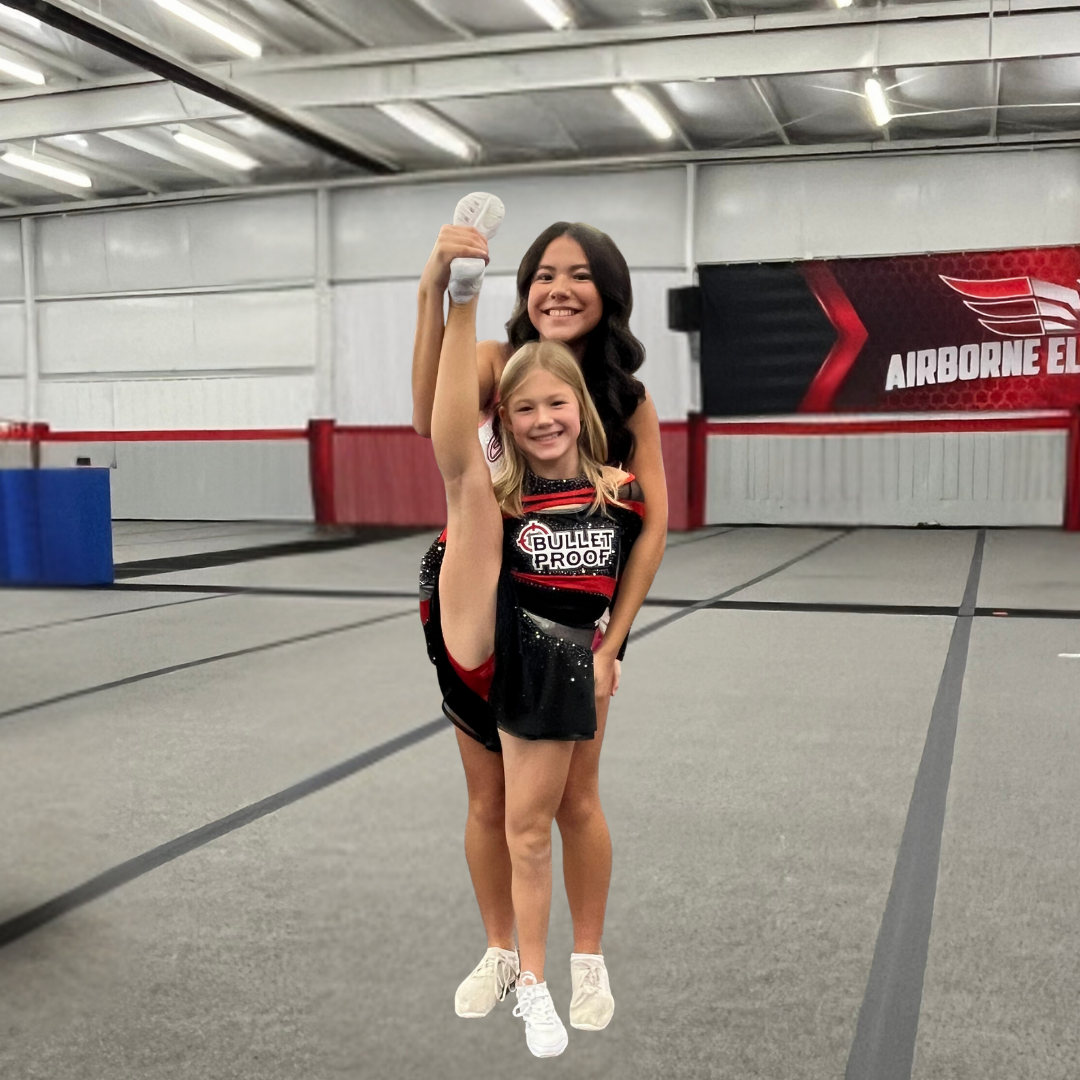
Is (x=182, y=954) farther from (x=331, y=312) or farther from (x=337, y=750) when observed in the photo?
(x=331, y=312)

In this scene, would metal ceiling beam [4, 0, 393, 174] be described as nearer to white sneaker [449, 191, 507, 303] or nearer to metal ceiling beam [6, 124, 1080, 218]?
metal ceiling beam [6, 124, 1080, 218]

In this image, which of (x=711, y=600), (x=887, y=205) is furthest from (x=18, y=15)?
(x=887, y=205)

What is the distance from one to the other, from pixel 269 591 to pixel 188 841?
4.50 m

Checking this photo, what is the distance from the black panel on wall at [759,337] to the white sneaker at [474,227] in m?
11.5

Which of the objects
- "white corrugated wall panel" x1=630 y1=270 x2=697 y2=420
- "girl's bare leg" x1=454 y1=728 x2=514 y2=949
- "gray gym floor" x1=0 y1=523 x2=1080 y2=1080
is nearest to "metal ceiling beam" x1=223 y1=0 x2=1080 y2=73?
"white corrugated wall panel" x1=630 y1=270 x2=697 y2=420

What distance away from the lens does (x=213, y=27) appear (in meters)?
9.38

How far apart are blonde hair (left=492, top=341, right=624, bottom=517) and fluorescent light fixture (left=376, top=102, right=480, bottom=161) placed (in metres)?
10.1

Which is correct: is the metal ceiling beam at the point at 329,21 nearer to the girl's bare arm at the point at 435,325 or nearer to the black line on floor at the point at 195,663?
the black line on floor at the point at 195,663

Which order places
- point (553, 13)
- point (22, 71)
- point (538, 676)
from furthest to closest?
point (22, 71) < point (553, 13) < point (538, 676)

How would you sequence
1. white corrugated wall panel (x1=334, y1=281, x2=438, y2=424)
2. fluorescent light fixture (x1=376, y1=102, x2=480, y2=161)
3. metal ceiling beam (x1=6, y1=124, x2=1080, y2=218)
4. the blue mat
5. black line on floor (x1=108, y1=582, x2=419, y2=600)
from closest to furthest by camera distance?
black line on floor (x1=108, y1=582, x2=419, y2=600) < the blue mat < fluorescent light fixture (x1=376, y1=102, x2=480, y2=161) < metal ceiling beam (x1=6, y1=124, x2=1080, y2=218) < white corrugated wall panel (x1=334, y1=281, x2=438, y2=424)

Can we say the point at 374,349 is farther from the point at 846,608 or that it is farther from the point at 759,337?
the point at 846,608

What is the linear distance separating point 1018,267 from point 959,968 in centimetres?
1153

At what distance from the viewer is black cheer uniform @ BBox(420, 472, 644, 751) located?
160 centimetres

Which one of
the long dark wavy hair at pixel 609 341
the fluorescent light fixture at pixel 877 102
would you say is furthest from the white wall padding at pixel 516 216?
the long dark wavy hair at pixel 609 341
